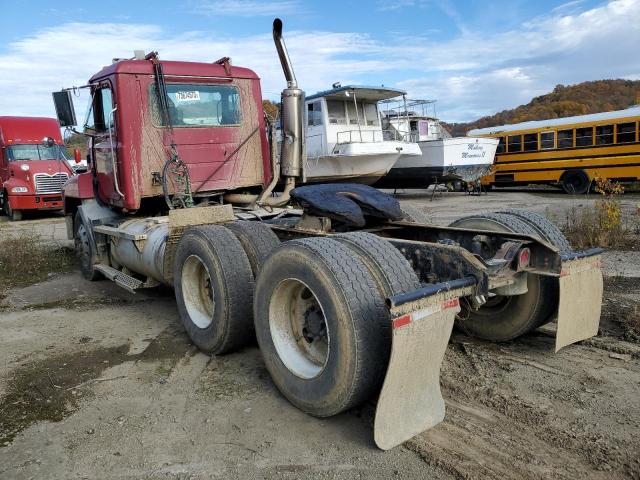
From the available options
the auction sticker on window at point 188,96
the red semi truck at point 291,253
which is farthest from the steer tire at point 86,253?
the auction sticker on window at point 188,96

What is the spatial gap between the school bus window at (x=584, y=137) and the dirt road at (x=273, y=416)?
13.7 m

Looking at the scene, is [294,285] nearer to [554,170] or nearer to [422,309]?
[422,309]

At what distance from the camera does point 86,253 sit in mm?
6988

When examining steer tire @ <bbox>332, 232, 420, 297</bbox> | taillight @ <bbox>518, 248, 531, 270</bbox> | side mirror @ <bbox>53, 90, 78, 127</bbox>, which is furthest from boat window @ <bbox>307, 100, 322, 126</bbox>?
steer tire @ <bbox>332, 232, 420, 297</bbox>

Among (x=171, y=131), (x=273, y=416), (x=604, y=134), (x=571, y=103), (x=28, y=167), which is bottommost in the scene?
(x=273, y=416)

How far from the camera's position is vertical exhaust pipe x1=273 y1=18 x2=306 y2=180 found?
18.7ft

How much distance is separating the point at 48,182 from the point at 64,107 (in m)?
11.6

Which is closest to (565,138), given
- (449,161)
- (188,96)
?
(449,161)

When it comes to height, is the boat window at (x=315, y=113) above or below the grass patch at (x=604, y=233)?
above

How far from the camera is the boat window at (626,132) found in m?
15.6

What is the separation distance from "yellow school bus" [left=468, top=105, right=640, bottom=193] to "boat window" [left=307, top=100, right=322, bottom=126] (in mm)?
7766

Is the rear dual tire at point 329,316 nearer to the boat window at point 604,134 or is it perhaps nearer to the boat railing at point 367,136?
the boat railing at point 367,136

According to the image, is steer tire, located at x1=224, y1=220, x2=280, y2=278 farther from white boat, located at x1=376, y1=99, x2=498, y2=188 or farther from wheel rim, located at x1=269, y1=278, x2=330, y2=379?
white boat, located at x1=376, y1=99, x2=498, y2=188

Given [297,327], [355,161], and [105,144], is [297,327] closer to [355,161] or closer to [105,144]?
[105,144]
